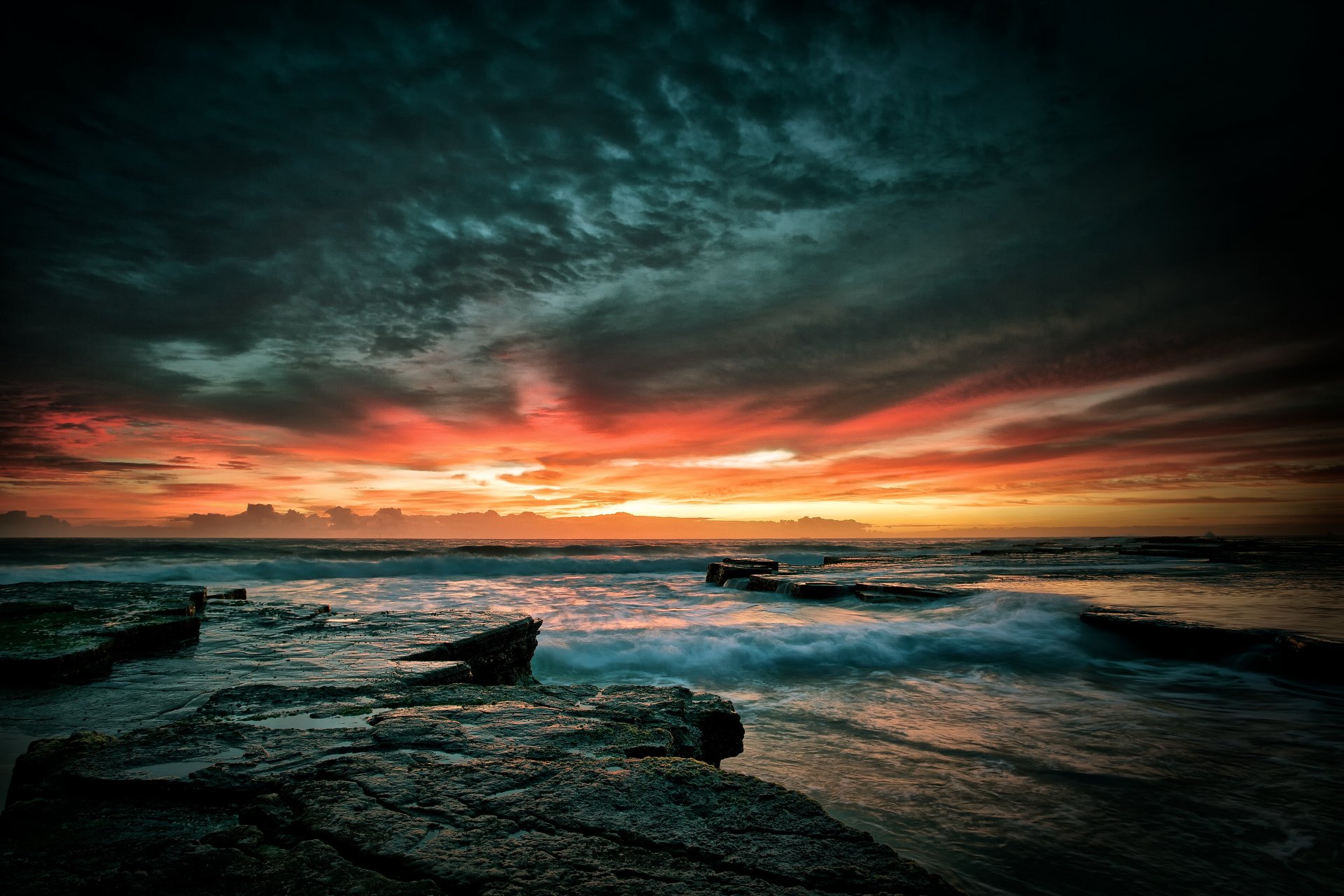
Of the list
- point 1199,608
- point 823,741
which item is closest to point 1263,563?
point 1199,608

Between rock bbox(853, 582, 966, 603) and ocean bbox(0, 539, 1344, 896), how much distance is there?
52 centimetres

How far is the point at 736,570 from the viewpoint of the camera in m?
23.1

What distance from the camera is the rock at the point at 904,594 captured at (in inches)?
592

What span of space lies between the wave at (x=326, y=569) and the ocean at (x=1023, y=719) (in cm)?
1127

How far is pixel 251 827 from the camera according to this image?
6.37 ft

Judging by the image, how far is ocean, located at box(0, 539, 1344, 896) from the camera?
3641 mm

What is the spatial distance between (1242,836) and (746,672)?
5833mm

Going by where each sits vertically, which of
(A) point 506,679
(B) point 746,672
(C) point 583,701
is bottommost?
(B) point 746,672

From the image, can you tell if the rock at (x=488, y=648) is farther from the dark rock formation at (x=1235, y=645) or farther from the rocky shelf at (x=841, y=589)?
the rocky shelf at (x=841, y=589)

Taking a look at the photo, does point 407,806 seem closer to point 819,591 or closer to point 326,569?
point 819,591

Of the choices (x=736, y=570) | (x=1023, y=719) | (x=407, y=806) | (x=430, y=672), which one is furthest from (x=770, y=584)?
(x=407, y=806)

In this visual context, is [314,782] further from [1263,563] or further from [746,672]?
[1263,563]

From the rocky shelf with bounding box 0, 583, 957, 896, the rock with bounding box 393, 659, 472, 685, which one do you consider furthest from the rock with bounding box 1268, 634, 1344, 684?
the rock with bounding box 393, 659, 472, 685

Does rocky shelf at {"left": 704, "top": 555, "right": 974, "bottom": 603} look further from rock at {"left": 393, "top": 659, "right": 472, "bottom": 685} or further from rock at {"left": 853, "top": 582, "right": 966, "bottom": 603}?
rock at {"left": 393, "top": 659, "right": 472, "bottom": 685}
